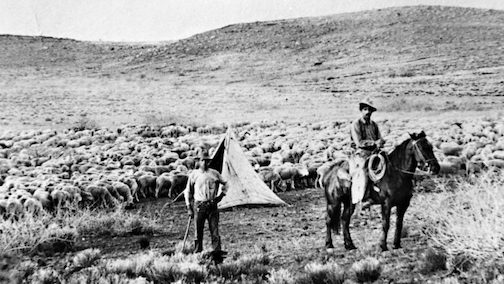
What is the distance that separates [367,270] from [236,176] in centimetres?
545

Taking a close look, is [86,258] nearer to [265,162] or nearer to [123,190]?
[123,190]

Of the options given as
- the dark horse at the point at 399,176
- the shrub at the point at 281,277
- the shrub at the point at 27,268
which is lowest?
the shrub at the point at 281,277

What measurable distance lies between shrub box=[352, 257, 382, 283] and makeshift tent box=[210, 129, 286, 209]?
506cm

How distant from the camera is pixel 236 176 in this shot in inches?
472

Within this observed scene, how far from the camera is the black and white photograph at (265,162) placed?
293 inches

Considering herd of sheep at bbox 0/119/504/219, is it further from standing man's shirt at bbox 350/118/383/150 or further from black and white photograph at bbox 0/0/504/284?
standing man's shirt at bbox 350/118/383/150

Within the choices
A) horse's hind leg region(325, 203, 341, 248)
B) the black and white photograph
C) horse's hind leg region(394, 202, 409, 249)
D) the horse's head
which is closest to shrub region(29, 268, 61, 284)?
the black and white photograph

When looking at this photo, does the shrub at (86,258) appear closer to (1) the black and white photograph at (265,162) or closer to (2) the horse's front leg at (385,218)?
(1) the black and white photograph at (265,162)

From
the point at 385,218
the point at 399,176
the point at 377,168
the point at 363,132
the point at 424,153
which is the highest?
the point at 363,132

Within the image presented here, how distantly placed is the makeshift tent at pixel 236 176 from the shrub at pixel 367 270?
199 inches

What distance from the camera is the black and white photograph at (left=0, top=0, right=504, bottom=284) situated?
293 inches

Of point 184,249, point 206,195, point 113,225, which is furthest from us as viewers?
point 113,225

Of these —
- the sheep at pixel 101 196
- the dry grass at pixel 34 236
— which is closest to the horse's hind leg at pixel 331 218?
the dry grass at pixel 34 236

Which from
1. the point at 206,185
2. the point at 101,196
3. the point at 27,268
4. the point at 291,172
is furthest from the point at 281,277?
the point at 291,172
